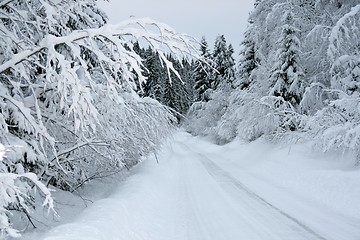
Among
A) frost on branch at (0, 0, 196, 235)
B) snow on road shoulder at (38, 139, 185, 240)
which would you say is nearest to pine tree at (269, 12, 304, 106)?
frost on branch at (0, 0, 196, 235)

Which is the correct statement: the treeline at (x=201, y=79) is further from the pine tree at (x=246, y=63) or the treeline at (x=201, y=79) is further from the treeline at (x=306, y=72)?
the treeline at (x=306, y=72)

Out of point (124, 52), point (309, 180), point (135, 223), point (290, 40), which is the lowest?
point (135, 223)

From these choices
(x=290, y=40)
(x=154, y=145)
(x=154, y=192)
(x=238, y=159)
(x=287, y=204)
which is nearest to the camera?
(x=287, y=204)

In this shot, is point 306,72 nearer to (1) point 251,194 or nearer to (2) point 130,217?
(1) point 251,194

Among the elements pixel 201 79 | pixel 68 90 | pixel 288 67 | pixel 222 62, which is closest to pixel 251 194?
pixel 68 90

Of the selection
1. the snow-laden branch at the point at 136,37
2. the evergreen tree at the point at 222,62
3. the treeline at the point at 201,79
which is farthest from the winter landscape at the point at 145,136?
the evergreen tree at the point at 222,62

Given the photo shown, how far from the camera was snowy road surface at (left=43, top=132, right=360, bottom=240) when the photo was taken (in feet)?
20.0

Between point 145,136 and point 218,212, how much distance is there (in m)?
3.52

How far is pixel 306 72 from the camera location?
61.5 ft

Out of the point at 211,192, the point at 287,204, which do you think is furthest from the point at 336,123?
the point at 211,192

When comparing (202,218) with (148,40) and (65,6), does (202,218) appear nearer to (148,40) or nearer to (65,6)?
(148,40)

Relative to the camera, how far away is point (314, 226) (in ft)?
22.3

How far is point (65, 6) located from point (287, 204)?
7058 mm

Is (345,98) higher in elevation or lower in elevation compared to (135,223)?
higher
